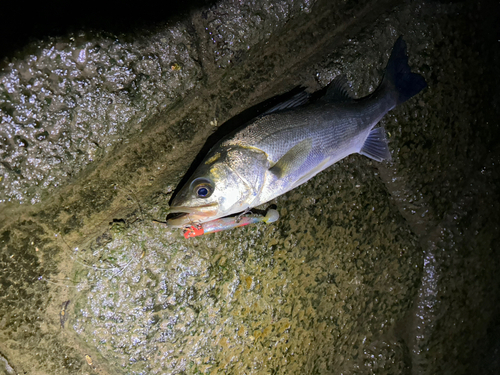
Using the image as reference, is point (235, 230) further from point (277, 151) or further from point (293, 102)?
point (293, 102)

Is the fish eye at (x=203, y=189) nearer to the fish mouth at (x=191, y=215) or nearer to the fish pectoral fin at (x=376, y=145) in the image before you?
the fish mouth at (x=191, y=215)

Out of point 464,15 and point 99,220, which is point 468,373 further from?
point 99,220

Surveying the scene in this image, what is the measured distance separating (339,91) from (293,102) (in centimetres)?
44

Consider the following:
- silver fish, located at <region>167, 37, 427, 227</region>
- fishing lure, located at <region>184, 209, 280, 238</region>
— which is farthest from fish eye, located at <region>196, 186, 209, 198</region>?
fishing lure, located at <region>184, 209, 280, 238</region>

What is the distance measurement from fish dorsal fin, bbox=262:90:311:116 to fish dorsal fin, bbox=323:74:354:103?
18cm

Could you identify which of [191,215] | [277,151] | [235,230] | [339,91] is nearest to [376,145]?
[339,91]

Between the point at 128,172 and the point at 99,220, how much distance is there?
41cm

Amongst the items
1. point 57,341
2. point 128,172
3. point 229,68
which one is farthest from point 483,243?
point 57,341

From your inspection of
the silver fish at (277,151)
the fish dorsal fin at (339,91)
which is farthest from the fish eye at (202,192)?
the fish dorsal fin at (339,91)

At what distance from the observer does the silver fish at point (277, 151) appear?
205 cm

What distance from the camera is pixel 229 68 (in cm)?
264

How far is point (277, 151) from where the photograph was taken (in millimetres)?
2201

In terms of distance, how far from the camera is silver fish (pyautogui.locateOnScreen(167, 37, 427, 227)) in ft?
6.73

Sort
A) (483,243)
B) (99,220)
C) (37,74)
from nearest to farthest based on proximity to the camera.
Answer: (37,74), (99,220), (483,243)
